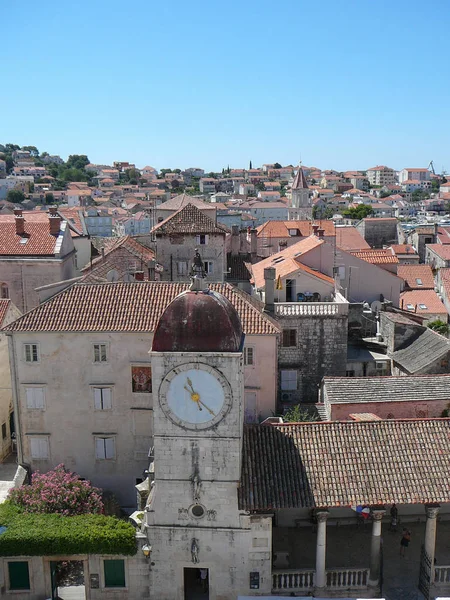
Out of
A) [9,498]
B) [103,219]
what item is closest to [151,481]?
[9,498]

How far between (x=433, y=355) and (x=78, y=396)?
20.5m

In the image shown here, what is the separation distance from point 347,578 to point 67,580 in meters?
11.3

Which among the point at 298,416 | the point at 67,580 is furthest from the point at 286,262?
the point at 67,580

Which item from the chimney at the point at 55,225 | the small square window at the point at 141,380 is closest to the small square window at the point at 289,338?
the small square window at the point at 141,380

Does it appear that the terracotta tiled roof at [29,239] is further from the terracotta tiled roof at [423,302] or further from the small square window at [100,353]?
the terracotta tiled roof at [423,302]

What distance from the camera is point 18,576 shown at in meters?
24.4

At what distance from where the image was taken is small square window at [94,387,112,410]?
31766 mm

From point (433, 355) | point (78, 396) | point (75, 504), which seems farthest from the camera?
point (433, 355)

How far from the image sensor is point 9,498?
27.3 metres

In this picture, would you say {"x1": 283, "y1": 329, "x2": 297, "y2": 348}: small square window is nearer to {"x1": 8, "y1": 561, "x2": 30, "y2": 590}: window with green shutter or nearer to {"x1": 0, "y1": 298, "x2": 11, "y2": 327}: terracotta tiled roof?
{"x1": 0, "y1": 298, "x2": 11, "y2": 327}: terracotta tiled roof

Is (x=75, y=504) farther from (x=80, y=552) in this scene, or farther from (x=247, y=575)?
(x=247, y=575)

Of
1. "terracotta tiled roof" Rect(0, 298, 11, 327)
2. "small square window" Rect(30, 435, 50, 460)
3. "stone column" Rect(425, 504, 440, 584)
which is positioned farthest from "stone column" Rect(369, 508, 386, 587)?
"terracotta tiled roof" Rect(0, 298, 11, 327)

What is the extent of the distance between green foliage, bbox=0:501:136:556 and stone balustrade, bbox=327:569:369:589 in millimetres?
7308

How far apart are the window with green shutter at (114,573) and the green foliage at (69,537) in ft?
2.57
